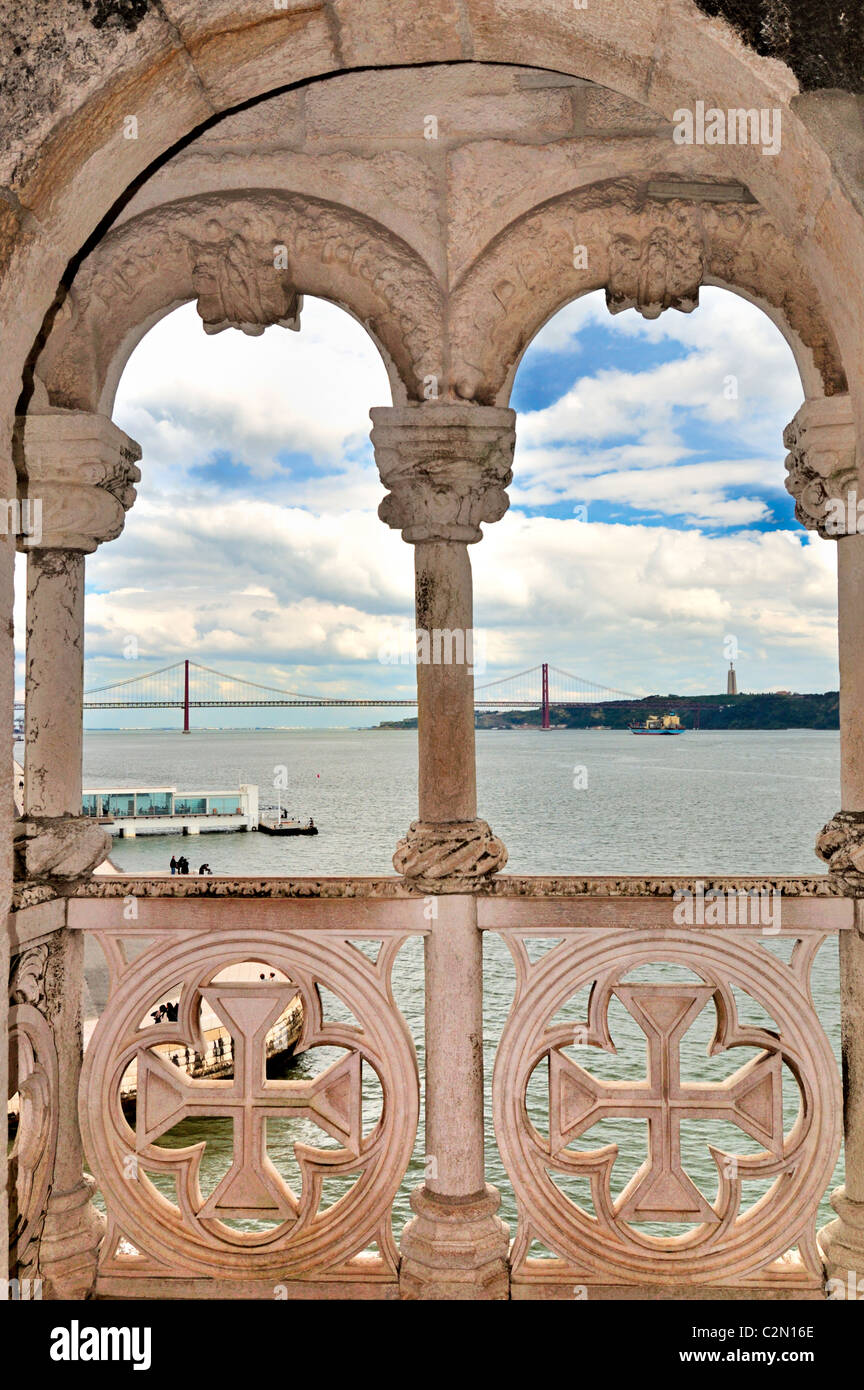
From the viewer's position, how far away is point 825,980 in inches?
1020

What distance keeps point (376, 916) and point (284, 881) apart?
0.82 feet

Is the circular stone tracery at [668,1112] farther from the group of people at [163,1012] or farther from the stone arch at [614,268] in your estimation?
the group of people at [163,1012]

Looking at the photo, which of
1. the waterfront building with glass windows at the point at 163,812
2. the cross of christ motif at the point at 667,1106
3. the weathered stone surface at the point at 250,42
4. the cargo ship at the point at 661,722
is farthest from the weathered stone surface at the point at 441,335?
the cargo ship at the point at 661,722

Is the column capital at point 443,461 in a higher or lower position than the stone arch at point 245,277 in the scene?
lower

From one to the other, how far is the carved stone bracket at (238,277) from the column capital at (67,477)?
0.45 meters

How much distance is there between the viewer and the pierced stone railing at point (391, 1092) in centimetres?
245

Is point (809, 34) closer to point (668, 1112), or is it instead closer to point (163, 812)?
point (668, 1112)

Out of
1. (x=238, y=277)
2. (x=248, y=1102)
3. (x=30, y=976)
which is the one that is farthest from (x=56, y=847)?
(x=238, y=277)

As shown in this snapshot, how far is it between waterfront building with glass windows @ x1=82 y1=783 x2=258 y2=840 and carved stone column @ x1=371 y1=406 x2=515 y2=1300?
57.5 m

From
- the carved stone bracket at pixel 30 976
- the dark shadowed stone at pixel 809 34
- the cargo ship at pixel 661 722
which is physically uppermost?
the cargo ship at pixel 661 722

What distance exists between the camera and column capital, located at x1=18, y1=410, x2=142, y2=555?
2.63 metres

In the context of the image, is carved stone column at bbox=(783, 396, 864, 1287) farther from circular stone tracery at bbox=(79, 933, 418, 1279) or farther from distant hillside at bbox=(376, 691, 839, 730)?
distant hillside at bbox=(376, 691, 839, 730)

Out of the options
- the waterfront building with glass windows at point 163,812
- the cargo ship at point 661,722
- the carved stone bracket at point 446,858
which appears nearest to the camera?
the carved stone bracket at point 446,858

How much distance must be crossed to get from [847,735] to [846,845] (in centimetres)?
31
